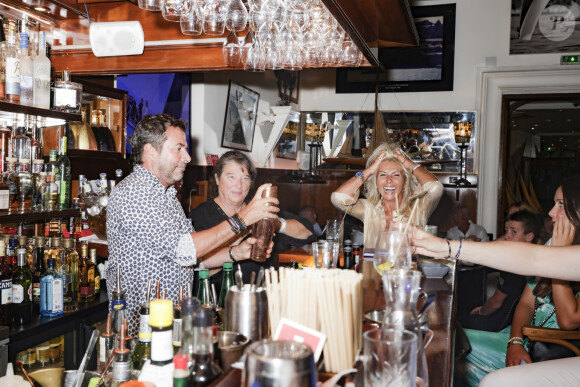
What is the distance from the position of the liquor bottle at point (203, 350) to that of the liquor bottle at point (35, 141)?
7.26 feet

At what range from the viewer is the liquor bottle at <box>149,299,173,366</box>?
3.39 ft

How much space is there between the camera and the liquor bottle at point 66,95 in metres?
2.66

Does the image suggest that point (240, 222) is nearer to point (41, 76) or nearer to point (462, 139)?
point (41, 76)

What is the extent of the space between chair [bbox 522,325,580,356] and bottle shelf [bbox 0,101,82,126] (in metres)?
2.50

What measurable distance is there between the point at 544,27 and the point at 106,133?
14.9 feet

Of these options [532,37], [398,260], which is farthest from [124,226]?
[532,37]

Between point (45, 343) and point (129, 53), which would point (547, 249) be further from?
point (45, 343)

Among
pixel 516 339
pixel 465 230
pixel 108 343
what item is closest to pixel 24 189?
pixel 108 343

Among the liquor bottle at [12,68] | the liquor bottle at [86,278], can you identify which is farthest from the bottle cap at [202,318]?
the liquor bottle at [86,278]

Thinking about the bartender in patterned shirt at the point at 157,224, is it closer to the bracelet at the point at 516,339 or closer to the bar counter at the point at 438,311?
the bar counter at the point at 438,311

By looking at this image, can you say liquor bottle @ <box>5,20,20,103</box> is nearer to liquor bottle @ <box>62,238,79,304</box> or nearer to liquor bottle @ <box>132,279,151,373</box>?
liquor bottle @ <box>62,238,79,304</box>

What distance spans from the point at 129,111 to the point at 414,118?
10.8ft

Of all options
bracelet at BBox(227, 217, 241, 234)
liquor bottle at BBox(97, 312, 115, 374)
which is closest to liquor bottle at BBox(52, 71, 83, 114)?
bracelet at BBox(227, 217, 241, 234)

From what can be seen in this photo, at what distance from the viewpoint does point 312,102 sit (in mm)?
6242
